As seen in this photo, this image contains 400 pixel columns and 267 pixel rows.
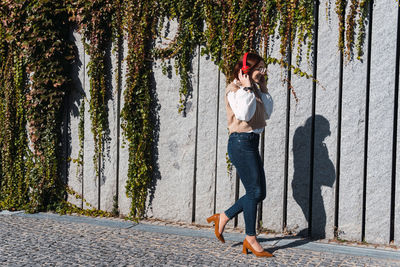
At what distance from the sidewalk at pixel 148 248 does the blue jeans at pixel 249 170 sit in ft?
1.17

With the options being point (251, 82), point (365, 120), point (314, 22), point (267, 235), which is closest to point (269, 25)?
point (314, 22)

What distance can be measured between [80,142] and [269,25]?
8.22 ft

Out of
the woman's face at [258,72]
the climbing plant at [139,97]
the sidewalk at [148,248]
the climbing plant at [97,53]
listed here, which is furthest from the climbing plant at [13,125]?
the woman's face at [258,72]

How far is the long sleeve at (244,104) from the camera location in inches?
136

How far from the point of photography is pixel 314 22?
4086mm

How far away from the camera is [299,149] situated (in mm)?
4168

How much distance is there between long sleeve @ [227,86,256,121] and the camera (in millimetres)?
3457

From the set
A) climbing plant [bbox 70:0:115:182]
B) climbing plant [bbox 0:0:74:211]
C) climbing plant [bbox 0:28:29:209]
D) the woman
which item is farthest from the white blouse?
climbing plant [bbox 0:28:29:209]

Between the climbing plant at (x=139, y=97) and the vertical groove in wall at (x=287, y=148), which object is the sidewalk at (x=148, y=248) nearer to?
the vertical groove in wall at (x=287, y=148)

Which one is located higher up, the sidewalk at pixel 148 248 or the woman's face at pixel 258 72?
the woman's face at pixel 258 72

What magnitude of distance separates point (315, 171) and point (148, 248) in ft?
5.43

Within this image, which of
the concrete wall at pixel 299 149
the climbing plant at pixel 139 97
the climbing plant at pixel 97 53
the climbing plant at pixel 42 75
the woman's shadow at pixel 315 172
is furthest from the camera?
the climbing plant at pixel 42 75

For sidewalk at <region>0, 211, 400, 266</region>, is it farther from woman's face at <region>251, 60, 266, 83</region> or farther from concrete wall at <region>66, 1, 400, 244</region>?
woman's face at <region>251, 60, 266, 83</region>

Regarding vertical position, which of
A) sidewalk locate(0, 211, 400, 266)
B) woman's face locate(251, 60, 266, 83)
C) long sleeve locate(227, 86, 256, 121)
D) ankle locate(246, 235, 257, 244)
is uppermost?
woman's face locate(251, 60, 266, 83)
